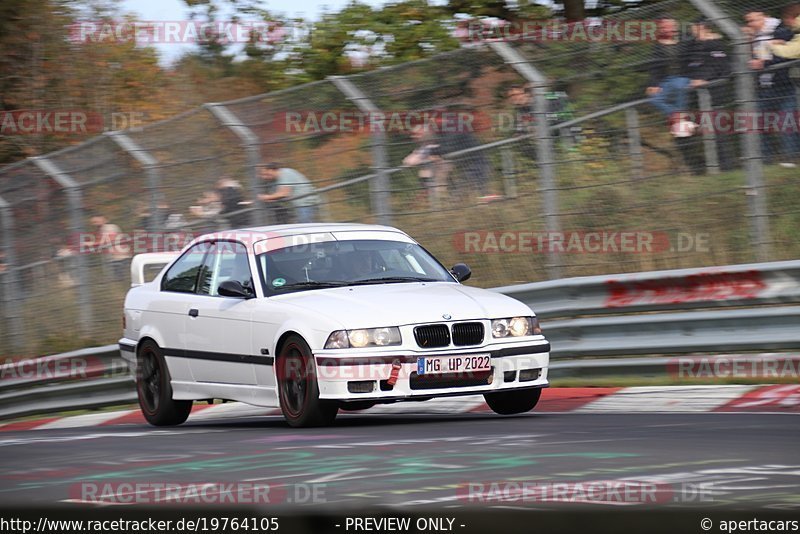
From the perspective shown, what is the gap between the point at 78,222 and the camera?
15.6 m

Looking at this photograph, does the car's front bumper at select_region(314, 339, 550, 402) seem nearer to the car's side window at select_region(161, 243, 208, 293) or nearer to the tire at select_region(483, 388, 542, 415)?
the tire at select_region(483, 388, 542, 415)

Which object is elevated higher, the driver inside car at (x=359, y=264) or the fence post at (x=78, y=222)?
the driver inside car at (x=359, y=264)

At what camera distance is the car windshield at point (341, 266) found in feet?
31.3

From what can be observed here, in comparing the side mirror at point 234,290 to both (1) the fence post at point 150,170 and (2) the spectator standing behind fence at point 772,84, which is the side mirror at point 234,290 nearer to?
(2) the spectator standing behind fence at point 772,84

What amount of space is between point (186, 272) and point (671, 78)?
405 cm

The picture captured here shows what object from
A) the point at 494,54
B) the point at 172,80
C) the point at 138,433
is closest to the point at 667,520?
the point at 138,433

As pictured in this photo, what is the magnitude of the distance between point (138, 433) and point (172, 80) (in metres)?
28.9

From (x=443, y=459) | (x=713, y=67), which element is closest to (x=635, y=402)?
(x=713, y=67)

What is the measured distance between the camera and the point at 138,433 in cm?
961

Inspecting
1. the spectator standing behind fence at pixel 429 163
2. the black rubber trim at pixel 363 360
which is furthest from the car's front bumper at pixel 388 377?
the spectator standing behind fence at pixel 429 163

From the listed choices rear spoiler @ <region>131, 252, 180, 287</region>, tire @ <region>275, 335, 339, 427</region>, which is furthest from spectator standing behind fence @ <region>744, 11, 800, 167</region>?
rear spoiler @ <region>131, 252, 180, 287</region>

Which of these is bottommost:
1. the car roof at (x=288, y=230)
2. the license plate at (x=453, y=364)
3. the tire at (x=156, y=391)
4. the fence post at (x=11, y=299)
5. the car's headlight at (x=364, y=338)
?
the fence post at (x=11, y=299)

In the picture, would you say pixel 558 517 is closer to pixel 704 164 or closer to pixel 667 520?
pixel 667 520

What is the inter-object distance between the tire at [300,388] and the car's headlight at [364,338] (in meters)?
0.21
